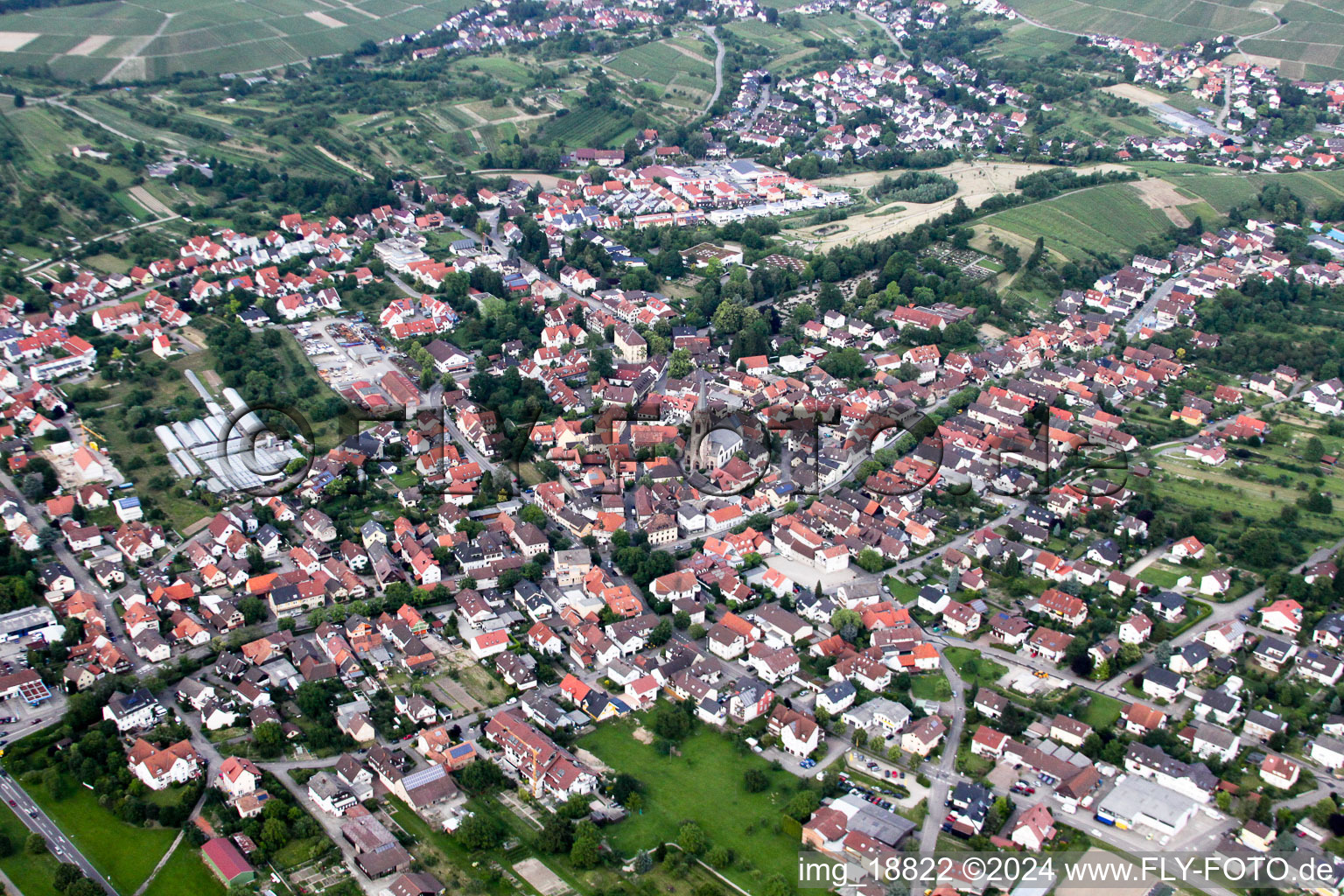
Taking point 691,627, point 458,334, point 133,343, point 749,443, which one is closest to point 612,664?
point 691,627

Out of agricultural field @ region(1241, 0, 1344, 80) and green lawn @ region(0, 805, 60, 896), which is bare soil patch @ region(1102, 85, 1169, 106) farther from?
green lawn @ region(0, 805, 60, 896)

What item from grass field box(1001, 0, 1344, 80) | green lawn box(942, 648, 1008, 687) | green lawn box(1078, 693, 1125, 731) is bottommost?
green lawn box(942, 648, 1008, 687)

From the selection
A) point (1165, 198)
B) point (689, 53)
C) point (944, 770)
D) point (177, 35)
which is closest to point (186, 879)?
point (944, 770)

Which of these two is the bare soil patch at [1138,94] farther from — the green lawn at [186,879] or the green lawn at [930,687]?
the green lawn at [186,879]

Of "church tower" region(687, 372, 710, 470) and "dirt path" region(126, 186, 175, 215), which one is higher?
"dirt path" region(126, 186, 175, 215)

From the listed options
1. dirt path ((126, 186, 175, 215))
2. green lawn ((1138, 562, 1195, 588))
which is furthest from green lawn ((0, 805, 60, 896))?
dirt path ((126, 186, 175, 215))

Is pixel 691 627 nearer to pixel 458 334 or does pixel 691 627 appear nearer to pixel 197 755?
pixel 197 755

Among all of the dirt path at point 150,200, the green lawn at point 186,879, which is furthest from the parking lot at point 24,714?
the dirt path at point 150,200
